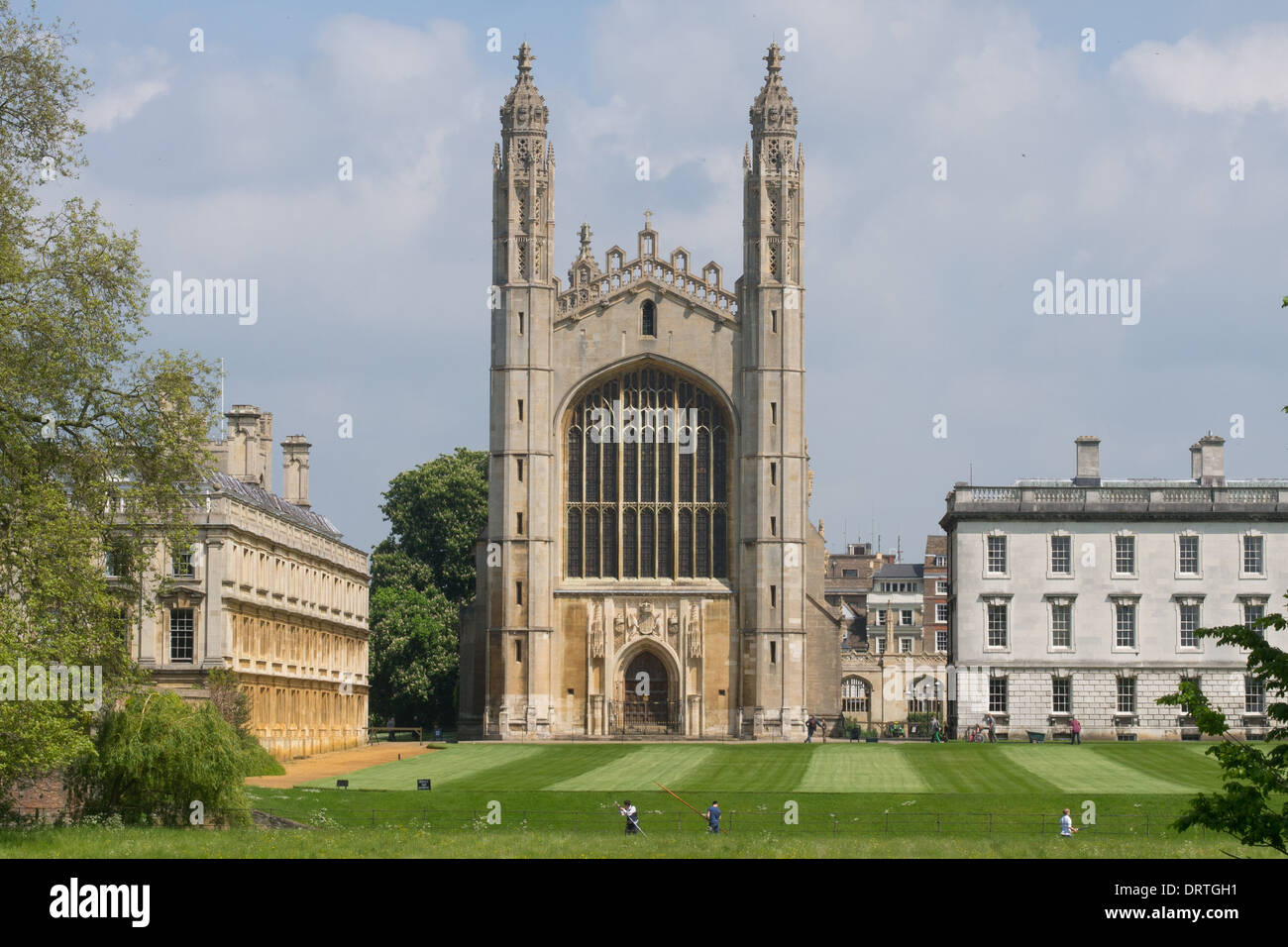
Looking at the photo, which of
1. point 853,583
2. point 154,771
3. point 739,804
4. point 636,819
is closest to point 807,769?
point 739,804

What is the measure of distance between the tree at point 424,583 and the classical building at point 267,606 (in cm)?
599

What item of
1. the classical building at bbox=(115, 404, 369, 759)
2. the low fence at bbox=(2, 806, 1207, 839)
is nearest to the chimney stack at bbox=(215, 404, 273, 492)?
the classical building at bbox=(115, 404, 369, 759)

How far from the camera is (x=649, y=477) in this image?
75250 millimetres

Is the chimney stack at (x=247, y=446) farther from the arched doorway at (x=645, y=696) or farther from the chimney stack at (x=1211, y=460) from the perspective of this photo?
the chimney stack at (x=1211, y=460)

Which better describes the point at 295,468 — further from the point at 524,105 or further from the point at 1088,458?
the point at 1088,458

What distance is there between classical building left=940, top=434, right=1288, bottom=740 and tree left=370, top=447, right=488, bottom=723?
28.3m

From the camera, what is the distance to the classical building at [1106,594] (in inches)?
2793

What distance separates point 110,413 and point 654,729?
142 feet

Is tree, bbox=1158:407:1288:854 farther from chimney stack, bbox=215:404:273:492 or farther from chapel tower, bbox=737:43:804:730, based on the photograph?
chimney stack, bbox=215:404:273:492

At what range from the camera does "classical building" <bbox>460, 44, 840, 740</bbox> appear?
241 feet

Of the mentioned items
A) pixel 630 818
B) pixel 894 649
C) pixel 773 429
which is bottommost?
pixel 630 818

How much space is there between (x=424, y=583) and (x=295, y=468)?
52.9ft

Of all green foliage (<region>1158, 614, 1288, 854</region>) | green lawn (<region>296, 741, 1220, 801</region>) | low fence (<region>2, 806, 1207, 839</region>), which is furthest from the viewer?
green lawn (<region>296, 741, 1220, 801</region>)
